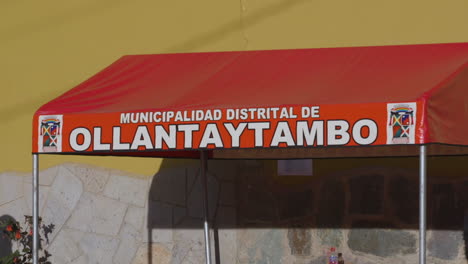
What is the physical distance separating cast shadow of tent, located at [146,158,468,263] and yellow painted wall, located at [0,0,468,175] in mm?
413

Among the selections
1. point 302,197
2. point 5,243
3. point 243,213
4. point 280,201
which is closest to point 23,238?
point 5,243

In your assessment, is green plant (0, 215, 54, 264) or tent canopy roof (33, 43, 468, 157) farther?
green plant (0, 215, 54, 264)

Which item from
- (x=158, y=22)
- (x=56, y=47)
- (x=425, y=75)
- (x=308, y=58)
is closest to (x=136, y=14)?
(x=158, y=22)

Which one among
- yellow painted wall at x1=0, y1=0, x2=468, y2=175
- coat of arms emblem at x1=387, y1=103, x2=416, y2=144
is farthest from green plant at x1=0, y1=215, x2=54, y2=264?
coat of arms emblem at x1=387, y1=103, x2=416, y2=144

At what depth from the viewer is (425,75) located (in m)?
7.89

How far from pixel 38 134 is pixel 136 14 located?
3129 mm

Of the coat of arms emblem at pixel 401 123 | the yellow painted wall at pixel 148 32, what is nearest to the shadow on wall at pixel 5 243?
the yellow painted wall at pixel 148 32

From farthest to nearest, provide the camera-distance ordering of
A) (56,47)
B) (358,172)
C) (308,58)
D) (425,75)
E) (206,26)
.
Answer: (56,47) → (206,26) → (358,172) → (308,58) → (425,75)

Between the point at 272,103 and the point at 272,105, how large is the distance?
5 centimetres

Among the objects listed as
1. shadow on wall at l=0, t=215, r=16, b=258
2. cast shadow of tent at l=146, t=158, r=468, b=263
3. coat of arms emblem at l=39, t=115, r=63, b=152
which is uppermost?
coat of arms emblem at l=39, t=115, r=63, b=152

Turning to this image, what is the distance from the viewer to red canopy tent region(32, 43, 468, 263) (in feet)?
24.3

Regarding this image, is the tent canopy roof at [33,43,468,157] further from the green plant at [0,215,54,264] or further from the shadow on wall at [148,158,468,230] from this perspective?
the green plant at [0,215,54,264]

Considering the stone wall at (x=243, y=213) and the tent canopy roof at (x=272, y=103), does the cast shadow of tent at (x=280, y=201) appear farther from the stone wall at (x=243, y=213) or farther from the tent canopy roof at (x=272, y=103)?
the tent canopy roof at (x=272, y=103)

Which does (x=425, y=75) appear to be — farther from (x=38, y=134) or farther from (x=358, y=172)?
(x=38, y=134)
